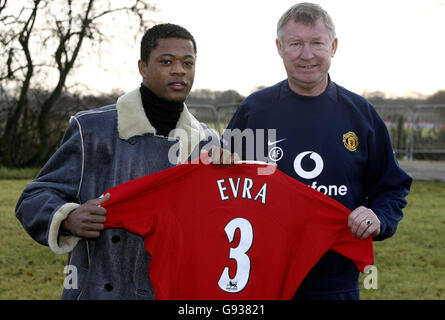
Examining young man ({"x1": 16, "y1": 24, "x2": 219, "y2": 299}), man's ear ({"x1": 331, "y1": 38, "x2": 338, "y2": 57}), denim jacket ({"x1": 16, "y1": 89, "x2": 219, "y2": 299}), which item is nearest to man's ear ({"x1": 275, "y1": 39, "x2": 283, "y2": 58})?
man's ear ({"x1": 331, "y1": 38, "x2": 338, "y2": 57})

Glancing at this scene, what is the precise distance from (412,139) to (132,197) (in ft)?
49.4

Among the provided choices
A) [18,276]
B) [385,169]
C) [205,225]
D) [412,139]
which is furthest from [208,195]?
[412,139]

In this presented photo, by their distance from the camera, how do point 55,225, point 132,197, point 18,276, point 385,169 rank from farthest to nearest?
point 18,276
point 385,169
point 132,197
point 55,225

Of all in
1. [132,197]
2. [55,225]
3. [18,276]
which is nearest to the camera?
[55,225]

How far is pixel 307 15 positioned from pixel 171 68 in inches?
28.8

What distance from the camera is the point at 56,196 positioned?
2.40 metres

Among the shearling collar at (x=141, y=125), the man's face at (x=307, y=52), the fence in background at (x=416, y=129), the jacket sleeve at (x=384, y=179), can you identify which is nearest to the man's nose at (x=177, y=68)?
the shearling collar at (x=141, y=125)

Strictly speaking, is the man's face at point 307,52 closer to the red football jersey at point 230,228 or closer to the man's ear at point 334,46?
the man's ear at point 334,46

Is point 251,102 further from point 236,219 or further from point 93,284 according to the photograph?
point 93,284

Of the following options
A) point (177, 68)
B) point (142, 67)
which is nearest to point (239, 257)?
point (177, 68)

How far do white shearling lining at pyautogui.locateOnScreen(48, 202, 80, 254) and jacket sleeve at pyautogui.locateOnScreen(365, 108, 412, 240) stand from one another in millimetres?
1479

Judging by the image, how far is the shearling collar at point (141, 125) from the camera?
256 centimetres
